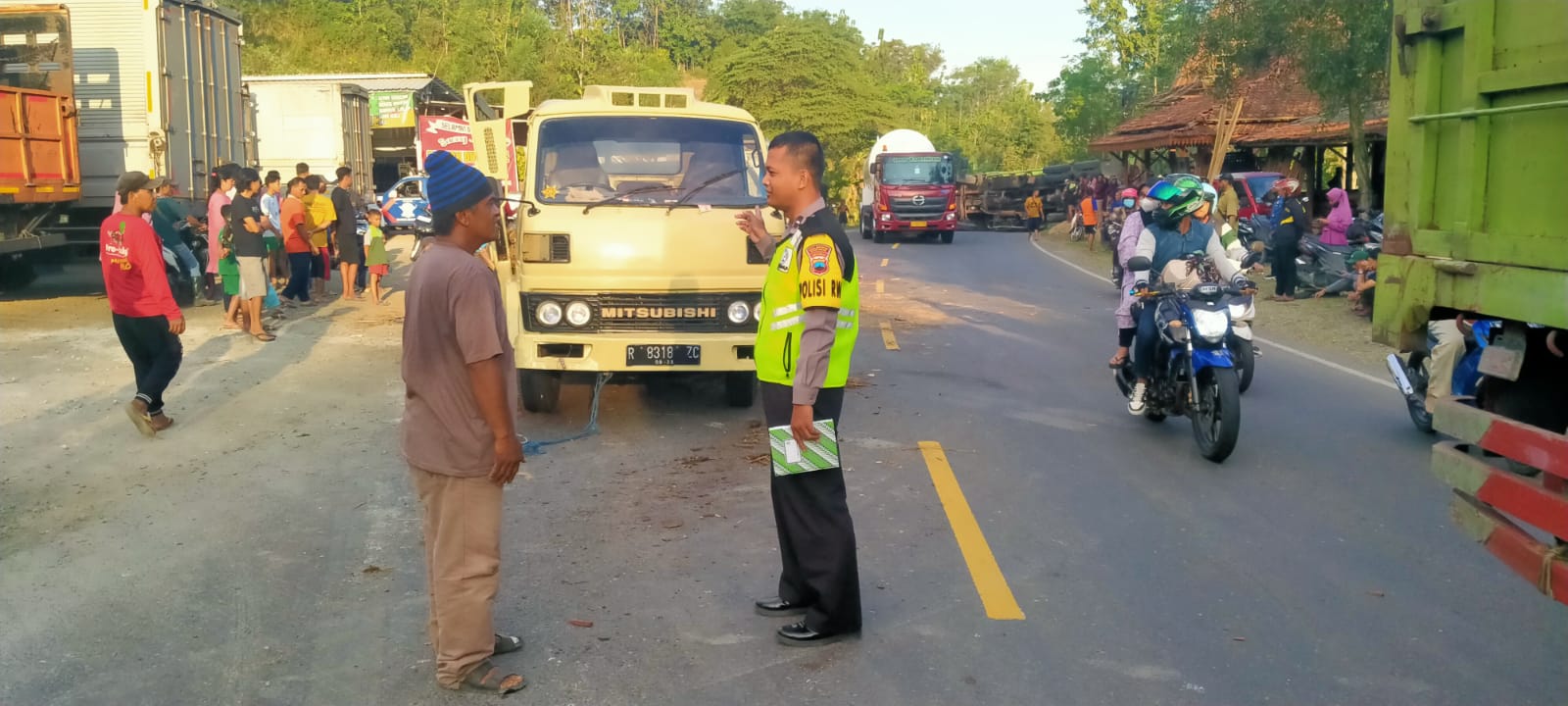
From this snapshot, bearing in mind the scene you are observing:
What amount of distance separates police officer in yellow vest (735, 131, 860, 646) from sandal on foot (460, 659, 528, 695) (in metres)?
1.00

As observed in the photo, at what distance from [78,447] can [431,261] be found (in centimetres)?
552

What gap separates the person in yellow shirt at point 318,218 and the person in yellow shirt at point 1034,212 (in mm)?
26609

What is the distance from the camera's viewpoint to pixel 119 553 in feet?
20.6

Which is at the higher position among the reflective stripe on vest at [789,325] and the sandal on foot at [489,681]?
the reflective stripe on vest at [789,325]

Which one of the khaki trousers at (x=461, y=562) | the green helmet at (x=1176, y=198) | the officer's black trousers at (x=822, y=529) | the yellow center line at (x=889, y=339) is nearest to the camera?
the khaki trousers at (x=461, y=562)

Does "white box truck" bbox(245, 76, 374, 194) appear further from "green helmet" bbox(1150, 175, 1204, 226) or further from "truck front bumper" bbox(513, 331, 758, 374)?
"green helmet" bbox(1150, 175, 1204, 226)

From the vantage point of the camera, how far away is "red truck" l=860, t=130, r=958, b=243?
33906 mm


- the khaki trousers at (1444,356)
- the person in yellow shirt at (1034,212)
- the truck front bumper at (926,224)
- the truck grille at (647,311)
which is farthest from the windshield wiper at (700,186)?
the person in yellow shirt at (1034,212)

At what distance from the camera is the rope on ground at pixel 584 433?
27.2 feet

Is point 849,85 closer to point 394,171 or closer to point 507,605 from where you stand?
point 394,171

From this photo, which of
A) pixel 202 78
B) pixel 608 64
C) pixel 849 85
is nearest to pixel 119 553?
pixel 202 78

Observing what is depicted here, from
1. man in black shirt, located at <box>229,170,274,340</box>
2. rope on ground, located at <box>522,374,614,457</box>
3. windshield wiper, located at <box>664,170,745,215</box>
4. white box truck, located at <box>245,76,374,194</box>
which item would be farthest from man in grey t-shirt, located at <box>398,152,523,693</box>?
Result: white box truck, located at <box>245,76,374,194</box>

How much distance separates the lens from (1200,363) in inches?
313

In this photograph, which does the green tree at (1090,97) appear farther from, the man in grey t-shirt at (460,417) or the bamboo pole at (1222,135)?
the man in grey t-shirt at (460,417)
